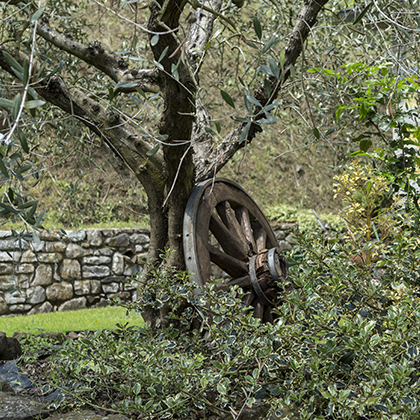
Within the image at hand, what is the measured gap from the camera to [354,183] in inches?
147

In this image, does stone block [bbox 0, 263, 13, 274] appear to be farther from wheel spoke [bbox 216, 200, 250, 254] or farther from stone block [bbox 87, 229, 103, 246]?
wheel spoke [bbox 216, 200, 250, 254]

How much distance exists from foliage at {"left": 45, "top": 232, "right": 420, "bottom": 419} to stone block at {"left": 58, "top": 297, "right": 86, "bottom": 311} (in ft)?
15.6

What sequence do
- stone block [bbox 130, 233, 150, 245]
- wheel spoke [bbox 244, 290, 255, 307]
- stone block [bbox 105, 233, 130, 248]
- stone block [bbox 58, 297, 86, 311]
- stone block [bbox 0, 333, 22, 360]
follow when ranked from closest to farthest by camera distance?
stone block [bbox 0, 333, 22, 360] → wheel spoke [bbox 244, 290, 255, 307] → stone block [bbox 58, 297, 86, 311] → stone block [bbox 105, 233, 130, 248] → stone block [bbox 130, 233, 150, 245]

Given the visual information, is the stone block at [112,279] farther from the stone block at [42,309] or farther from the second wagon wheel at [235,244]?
the second wagon wheel at [235,244]

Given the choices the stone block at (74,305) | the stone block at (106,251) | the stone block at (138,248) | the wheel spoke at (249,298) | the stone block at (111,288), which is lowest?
the stone block at (74,305)

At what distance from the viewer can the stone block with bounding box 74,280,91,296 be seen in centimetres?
696

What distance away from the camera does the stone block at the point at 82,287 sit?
6.96 meters

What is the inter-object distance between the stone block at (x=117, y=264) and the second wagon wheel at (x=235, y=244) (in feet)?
13.5

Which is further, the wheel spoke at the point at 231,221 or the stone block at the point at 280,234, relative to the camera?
the stone block at the point at 280,234

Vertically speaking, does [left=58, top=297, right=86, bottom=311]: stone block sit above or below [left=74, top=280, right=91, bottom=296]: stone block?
below

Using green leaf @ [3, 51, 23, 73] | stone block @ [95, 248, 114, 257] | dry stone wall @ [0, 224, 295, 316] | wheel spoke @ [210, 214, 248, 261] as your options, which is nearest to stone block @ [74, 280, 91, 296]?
dry stone wall @ [0, 224, 295, 316]

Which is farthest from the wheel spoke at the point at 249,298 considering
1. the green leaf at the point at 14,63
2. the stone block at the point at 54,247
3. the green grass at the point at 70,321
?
the stone block at the point at 54,247

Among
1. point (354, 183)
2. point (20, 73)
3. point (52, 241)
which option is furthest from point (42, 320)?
point (20, 73)

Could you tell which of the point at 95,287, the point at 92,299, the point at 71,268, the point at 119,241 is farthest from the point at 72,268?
the point at 119,241
